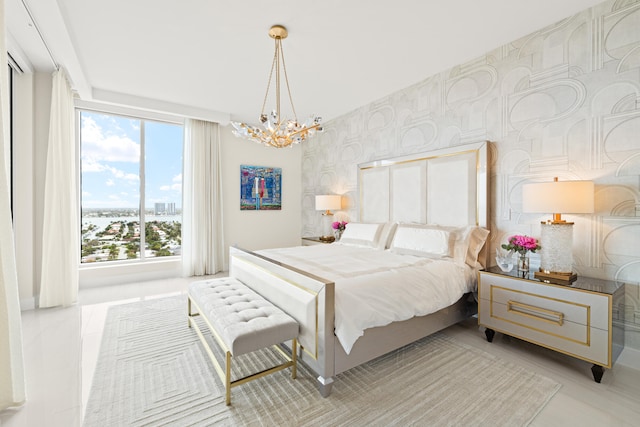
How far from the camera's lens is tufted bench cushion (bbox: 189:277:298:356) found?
5.71ft

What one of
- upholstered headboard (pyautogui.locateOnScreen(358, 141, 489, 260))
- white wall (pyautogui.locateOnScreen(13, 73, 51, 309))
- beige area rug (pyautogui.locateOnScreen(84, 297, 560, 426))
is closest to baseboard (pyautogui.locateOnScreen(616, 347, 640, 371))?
beige area rug (pyautogui.locateOnScreen(84, 297, 560, 426))

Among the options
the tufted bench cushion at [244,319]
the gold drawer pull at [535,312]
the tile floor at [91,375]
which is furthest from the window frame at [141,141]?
the gold drawer pull at [535,312]

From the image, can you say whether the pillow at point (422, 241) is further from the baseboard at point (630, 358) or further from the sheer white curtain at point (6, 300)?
the sheer white curtain at point (6, 300)

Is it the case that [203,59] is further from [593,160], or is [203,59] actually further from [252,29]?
[593,160]

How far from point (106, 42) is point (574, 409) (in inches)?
191

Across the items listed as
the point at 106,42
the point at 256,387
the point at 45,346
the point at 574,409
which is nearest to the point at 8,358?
the point at 45,346

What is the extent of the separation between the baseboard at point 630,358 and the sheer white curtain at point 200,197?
514 centimetres

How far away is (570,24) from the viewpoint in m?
2.44

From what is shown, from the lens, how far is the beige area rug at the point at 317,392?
163 cm

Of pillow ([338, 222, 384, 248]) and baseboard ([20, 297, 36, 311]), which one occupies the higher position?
pillow ([338, 222, 384, 248])

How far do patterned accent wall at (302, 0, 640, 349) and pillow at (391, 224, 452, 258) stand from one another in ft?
1.91

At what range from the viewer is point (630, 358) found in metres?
2.16

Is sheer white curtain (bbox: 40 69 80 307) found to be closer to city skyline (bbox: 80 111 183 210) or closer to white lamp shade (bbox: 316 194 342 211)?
city skyline (bbox: 80 111 183 210)

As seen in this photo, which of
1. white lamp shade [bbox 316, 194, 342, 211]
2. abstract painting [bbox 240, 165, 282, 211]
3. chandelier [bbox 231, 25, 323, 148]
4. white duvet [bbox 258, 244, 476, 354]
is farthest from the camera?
abstract painting [bbox 240, 165, 282, 211]
